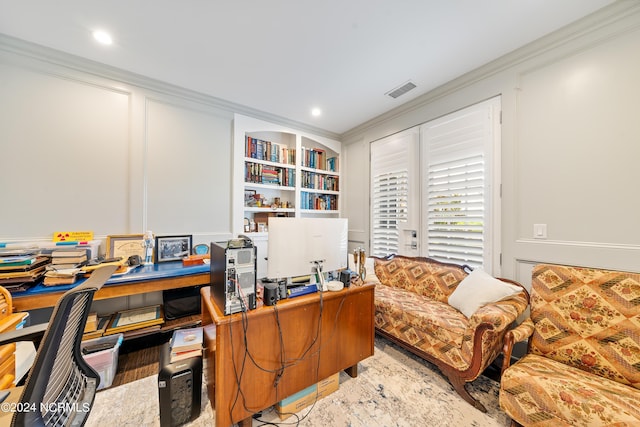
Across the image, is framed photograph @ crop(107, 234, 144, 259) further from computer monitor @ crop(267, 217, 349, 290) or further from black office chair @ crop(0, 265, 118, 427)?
computer monitor @ crop(267, 217, 349, 290)

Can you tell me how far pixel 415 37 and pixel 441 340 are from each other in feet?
8.19

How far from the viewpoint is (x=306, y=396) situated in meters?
1.57

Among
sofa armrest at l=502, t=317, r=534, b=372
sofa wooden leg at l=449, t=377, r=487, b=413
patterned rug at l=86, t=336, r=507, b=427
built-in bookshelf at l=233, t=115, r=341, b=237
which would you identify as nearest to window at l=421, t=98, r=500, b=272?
sofa armrest at l=502, t=317, r=534, b=372

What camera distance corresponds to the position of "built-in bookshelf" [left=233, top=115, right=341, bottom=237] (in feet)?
10.5

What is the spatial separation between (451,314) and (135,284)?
2756 mm

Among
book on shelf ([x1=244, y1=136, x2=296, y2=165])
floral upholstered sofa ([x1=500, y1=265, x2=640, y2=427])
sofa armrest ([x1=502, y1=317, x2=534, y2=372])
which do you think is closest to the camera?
floral upholstered sofa ([x1=500, y1=265, x2=640, y2=427])

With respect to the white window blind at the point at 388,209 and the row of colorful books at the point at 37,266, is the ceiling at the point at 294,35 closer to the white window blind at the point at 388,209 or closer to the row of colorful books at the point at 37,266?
the white window blind at the point at 388,209

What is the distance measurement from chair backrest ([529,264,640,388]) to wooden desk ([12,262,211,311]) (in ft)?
9.44

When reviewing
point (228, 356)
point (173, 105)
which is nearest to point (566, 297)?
point (228, 356)

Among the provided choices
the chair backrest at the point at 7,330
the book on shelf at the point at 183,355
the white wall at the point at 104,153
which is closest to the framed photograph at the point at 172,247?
the white wall at the point at 104,153

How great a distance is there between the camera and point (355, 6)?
166cm

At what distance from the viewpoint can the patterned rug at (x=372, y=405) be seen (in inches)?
58.1

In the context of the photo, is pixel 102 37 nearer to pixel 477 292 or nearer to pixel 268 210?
pixel 268 210

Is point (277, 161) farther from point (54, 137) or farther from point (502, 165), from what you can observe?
point (502, 165)
